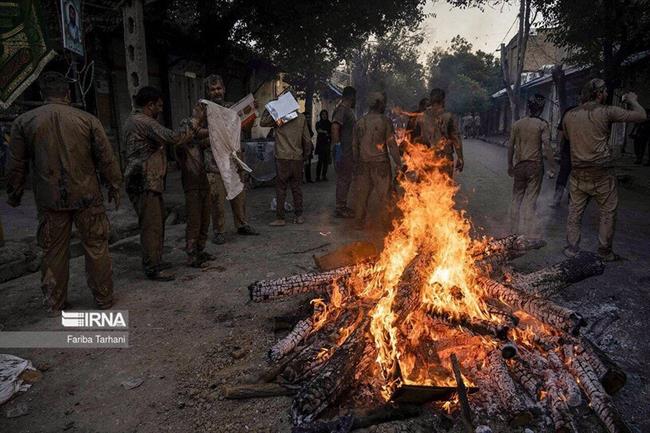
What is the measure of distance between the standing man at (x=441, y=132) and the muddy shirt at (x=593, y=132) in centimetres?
188

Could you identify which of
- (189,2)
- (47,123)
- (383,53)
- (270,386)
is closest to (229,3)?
(189,2)

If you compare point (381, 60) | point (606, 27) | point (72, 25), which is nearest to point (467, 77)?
point (381, 60)

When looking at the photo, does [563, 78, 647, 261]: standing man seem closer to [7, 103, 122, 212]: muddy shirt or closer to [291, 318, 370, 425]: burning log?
[291, 318, 370, 425]: burning log

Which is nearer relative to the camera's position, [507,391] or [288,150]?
[507,391]

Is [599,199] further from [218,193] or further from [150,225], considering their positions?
[150,225]

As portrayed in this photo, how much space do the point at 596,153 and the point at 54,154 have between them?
6.27 metres

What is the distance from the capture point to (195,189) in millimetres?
5633

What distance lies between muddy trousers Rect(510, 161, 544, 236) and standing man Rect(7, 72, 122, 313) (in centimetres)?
568

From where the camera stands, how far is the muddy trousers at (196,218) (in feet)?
18.5

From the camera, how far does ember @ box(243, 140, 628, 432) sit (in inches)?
110

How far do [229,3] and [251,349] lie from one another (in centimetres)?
1048

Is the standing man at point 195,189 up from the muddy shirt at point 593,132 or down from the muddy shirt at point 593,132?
down

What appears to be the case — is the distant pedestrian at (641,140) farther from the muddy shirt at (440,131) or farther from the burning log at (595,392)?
the burning log at (595,392)

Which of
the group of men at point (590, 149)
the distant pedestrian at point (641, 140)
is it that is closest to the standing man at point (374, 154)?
the group of men at point (590, 149)
